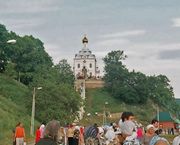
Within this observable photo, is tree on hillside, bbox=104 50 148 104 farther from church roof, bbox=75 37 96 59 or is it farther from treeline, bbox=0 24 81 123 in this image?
church roof, bbox=75 37 96 59

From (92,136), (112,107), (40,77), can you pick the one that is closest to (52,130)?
(92,136)

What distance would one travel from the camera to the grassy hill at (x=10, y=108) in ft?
172

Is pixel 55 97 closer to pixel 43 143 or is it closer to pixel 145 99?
pixel 43 143

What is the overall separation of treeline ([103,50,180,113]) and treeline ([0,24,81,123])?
16111mm

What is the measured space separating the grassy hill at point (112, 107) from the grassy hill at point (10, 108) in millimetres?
35030

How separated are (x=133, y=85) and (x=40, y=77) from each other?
181ft

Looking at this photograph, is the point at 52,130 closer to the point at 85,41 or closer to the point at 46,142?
A: the point at 46,142

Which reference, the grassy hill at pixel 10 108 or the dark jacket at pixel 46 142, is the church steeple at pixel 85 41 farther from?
the dark jacket at pixel 46 142

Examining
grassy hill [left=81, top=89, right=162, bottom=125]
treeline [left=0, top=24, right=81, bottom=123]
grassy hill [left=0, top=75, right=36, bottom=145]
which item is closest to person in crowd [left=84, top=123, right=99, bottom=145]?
grassy hill [left=0, top=75, right=36, bottom=145]

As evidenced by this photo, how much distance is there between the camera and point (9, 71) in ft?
321

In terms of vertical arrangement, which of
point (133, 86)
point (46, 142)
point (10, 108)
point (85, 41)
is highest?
point (85, 41)

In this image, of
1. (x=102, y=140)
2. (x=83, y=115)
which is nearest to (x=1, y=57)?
(x=83, y=115)

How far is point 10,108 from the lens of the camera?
7106cm

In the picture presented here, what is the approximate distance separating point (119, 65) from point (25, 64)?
4775 centimetres
